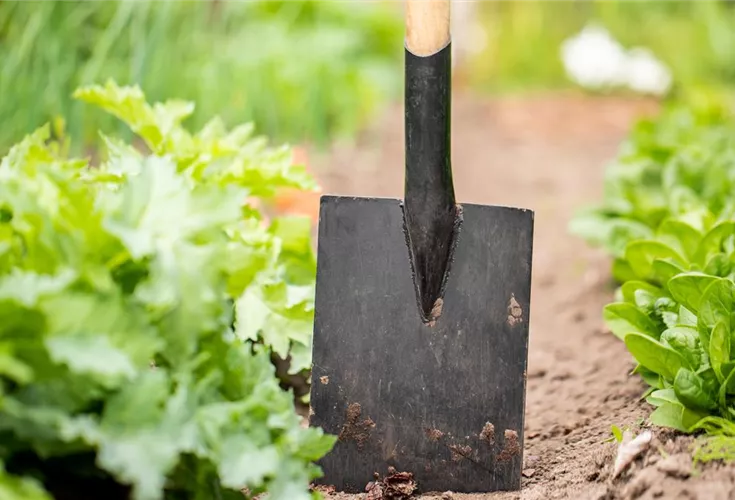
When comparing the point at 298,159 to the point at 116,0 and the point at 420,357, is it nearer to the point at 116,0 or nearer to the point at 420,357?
the point at 116,0

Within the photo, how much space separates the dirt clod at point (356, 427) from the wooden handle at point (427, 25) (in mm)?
673

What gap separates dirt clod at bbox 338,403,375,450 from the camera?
145 cm

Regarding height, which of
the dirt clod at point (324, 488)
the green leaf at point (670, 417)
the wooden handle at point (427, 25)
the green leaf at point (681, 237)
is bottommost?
the dirt clod at point (324, 488)

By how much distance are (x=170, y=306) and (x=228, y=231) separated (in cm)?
60

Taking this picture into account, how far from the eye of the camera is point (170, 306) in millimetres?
982

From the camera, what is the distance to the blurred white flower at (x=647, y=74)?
6.15 m

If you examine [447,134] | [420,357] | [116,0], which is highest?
[116,0]

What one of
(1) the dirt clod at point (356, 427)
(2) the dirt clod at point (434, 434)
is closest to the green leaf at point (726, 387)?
(2) the dirt clod at point (434, 434)

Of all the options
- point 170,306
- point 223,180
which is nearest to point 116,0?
point 223,180

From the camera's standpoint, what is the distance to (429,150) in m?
1.54

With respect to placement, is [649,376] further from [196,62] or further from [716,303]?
[196,62]

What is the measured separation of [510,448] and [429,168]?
1.75 feet

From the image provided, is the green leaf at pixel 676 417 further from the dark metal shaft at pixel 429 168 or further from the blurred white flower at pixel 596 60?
the blurred white flower at pixel 596 60

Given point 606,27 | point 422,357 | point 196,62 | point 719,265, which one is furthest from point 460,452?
point 606,27
